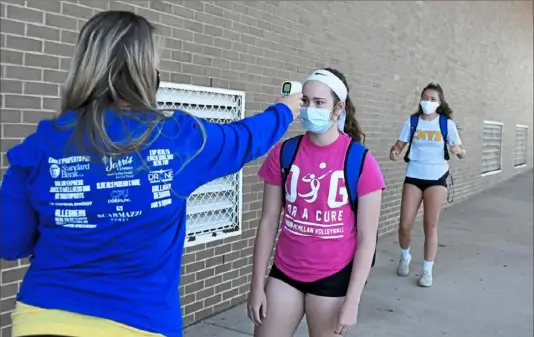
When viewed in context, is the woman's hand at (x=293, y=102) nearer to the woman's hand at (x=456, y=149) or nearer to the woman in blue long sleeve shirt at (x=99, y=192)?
the woman in blue long sleeve shirt at (x=99, y=192)

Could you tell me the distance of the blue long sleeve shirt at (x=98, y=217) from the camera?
5.86 feet

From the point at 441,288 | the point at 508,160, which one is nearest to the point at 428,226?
the point at 441,288

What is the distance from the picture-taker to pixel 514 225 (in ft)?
34.8

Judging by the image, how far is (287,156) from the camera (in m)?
3.14

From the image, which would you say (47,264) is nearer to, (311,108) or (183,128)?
(183,128)

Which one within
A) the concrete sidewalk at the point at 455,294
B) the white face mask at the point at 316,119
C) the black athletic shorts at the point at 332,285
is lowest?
the concrete sidewalk at the point at 455,294

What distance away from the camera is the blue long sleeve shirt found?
1785 millimetres

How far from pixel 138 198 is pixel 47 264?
1.08 ft

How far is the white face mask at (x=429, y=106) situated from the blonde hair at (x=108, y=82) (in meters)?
4.92

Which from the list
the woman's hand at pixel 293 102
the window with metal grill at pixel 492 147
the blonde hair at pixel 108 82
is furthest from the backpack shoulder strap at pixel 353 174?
the window with metal grill at pixel 492 147

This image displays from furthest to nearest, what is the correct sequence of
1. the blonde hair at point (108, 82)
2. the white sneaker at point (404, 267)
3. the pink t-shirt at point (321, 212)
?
the white sneaker at point (404, 267) → the pink t-shirt at point (321, 212) → the blonde hair at point (108, 82)

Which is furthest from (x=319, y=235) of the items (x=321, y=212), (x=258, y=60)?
(x=258, y=60)

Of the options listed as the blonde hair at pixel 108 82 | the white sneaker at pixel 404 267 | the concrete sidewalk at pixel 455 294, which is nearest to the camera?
the blonde hair at pixel 108 82

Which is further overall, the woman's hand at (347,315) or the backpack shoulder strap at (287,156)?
the backpack shoulder strap at (287,156)
